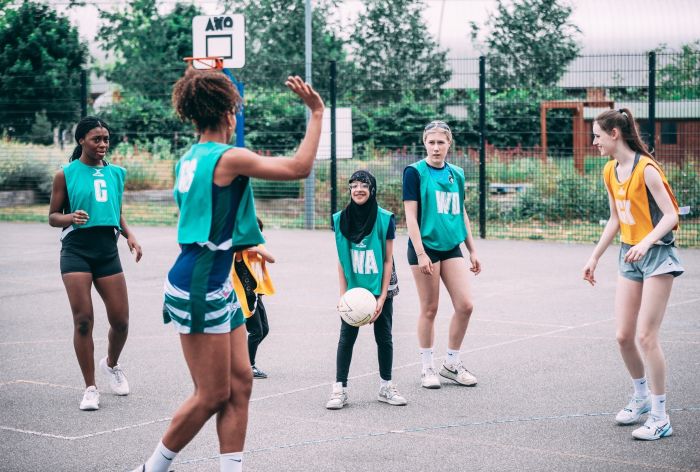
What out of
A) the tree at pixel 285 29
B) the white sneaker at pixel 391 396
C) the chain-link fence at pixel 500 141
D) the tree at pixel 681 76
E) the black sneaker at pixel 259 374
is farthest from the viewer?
the tree at pixel 285 29

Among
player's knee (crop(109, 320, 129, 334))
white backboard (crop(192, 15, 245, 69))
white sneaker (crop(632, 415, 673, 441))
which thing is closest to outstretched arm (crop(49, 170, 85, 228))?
player's knee (crop(109, 320, 129, 334))

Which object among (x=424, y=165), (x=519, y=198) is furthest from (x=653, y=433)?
(x=519, y=198)

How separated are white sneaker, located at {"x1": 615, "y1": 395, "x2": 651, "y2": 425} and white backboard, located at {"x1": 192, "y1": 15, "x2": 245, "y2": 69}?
8.74m

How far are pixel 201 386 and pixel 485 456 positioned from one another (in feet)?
6.06

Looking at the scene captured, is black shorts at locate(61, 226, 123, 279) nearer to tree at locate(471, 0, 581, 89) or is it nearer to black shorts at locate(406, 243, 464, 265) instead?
black shorts at locate(406, 243, 464, 265)

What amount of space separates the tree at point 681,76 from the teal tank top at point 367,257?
423 inches

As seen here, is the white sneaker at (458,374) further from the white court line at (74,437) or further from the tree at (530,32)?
the tree at (530,32)

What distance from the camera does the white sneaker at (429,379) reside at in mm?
7293

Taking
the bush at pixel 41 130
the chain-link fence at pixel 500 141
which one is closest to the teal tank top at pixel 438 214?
the chain-link fence at pixel 500 141

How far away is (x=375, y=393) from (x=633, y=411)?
188cm

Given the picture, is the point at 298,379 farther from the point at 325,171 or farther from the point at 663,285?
the point at 325,171

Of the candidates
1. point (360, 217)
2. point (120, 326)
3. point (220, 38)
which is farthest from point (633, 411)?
point (220, 38)

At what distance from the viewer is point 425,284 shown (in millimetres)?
7453

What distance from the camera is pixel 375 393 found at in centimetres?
716
